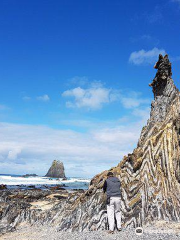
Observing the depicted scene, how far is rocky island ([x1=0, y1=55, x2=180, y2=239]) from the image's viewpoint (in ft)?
47.3

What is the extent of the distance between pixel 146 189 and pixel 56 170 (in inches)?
7113

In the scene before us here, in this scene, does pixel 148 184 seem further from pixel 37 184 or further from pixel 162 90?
pixel 37 184

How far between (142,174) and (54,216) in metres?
7.72

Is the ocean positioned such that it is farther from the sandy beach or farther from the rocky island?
the sandy beach

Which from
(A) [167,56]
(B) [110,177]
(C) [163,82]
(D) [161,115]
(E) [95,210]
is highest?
(A) [167,56]

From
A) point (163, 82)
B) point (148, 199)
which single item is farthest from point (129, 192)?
point (163, 82)

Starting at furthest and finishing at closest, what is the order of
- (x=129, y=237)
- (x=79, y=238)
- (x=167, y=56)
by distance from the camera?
(x=167, y=56), (x=79, y=238), (x=129, y=237)

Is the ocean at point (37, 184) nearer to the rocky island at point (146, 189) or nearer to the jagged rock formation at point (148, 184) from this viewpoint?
the rocky island at point (146, 189)

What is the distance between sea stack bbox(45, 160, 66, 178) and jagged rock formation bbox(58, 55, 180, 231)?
17241 cm

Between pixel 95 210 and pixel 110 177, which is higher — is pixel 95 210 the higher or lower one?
the lower one

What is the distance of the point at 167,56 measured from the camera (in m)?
21.9

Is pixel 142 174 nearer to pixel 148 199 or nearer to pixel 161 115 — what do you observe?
pixel 148 199

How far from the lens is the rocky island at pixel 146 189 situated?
14422 millimetres

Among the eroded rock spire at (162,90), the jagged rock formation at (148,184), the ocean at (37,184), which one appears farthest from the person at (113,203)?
the ocean at (37,184)
